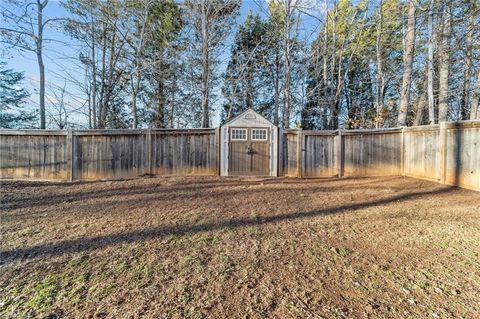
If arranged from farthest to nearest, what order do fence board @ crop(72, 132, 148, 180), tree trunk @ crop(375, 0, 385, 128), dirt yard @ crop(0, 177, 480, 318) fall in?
tree trunk @ crop(375, 0, 385, 128), fence board @ crop(72, 132, 148, 180), dirt yard @ crop(0, 177, 480, 318)

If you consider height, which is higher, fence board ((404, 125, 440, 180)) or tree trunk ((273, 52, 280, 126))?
tree trunk ((273, 52, 280, 126))

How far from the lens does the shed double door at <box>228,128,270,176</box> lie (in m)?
7.93

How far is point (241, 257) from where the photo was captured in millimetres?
2596

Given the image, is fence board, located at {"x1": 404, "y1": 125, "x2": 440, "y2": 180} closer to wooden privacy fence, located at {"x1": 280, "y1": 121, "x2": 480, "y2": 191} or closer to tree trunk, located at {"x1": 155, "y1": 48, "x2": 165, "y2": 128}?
wooden privacy fence, located at {"x1": 280, "y1": 121, "x2": 480, "y2": 191}

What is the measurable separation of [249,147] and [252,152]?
18cm

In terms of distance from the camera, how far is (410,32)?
8359mm

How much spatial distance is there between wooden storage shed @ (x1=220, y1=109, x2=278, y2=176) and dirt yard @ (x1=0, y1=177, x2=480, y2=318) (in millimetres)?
2891

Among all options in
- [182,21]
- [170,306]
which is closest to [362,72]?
[182,21]

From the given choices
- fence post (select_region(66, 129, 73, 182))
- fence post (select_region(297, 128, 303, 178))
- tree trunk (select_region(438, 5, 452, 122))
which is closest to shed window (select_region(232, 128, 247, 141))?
fence post (select_region(297, 128, 303, 178))

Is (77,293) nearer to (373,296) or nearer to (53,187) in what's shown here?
(373,296)

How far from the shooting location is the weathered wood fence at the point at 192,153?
277 inches

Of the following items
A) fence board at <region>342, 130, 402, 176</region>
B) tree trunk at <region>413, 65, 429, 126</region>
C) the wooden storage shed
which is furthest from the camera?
tree trunk at <region>413, 65, 429, 126</region>

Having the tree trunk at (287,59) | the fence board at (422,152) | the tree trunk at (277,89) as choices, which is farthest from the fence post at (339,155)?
the tree trunk at (277,89)

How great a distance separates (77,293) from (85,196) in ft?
13.1
